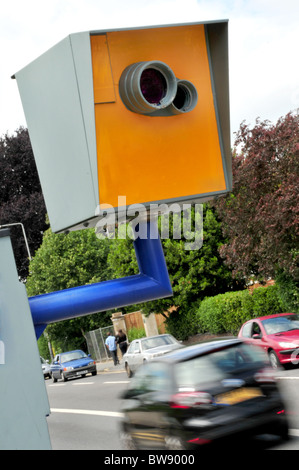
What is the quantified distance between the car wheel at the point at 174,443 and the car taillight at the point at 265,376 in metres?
1.05

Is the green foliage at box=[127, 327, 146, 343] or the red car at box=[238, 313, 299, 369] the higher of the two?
the red car at box=[238, 313, 299, 369]

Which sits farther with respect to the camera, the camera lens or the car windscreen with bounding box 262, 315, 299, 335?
the car windscreen with bounding box 262, 315, 299, 335

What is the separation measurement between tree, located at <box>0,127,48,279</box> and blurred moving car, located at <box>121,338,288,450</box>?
27536 mm

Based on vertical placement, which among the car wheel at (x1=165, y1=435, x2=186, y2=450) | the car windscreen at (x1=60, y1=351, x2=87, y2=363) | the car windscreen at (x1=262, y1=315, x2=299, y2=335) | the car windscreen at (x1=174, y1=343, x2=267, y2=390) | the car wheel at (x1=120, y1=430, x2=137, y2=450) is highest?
the car windscreen at (x1=174, y1=343, x2=267, y2=390)

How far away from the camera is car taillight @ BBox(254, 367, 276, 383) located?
711 centimetres

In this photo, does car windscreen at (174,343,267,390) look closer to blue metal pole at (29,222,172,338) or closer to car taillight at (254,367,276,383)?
car taillight at (254,367,276,383)

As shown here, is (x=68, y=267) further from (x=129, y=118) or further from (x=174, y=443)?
(x=129, y=118)

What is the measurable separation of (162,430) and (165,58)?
15.3 feet

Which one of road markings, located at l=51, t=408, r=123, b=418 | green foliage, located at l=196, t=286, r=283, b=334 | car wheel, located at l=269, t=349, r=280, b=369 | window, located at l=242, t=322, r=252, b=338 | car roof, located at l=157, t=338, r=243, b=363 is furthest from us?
green foliage, located at l=196, t=286, r=283, b=334

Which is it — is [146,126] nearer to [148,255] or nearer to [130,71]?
[130,71]

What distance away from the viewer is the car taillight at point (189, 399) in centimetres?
685

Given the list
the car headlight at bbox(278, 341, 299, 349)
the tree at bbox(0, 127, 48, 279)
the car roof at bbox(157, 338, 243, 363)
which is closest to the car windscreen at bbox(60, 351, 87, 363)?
the tree at bbox(0, 127, 48, 279)

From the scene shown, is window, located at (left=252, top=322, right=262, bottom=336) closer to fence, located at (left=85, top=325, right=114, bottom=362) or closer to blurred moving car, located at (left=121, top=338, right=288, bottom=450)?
blurred moving car, located at (left=121, top=338, right=288, bottom=450)

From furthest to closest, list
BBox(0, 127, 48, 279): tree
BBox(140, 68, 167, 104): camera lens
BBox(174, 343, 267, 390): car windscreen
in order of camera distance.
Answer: BBox(0, 127, 48, 279): tree
BBox(174, 343, 267, 390): car windscreen
BBox(140, 68, 167, 104): camera lens
